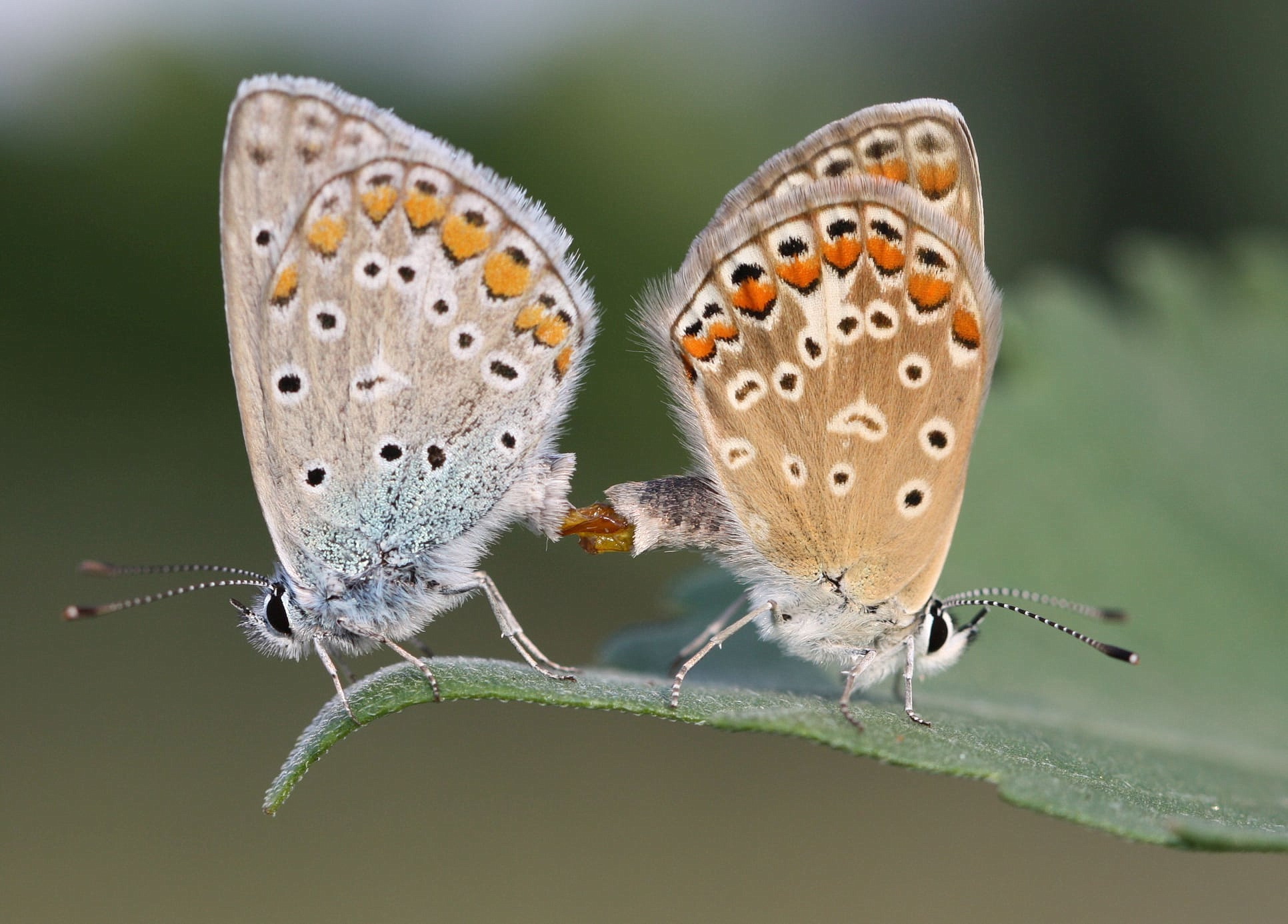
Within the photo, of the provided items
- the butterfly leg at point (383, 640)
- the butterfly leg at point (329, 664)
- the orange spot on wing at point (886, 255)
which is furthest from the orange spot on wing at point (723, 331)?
the butterfly leg at point (329, 664)

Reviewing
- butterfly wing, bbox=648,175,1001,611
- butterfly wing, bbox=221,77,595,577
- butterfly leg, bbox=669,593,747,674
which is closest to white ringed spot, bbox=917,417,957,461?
butterfly wing, bbox=648,175,1001,611

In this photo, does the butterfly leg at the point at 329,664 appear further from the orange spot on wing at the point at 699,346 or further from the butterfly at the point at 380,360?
the orange spot on wing at the point at 699,346

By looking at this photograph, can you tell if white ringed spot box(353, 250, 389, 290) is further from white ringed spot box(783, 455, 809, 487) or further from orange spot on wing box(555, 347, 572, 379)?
white ringed spot box(783, 455, 809, 487)

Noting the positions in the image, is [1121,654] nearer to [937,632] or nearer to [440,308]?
[937,632]

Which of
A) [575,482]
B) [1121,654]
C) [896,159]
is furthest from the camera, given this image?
A: [575,482]

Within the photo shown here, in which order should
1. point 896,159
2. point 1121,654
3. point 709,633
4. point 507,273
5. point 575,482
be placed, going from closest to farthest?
point 1121,654 < point 896,159 < point 507,273 < point 709,633 < point 575,482

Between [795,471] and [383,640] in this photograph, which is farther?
[383,640]

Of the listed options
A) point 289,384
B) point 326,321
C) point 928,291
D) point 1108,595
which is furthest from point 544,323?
point 1108,595
